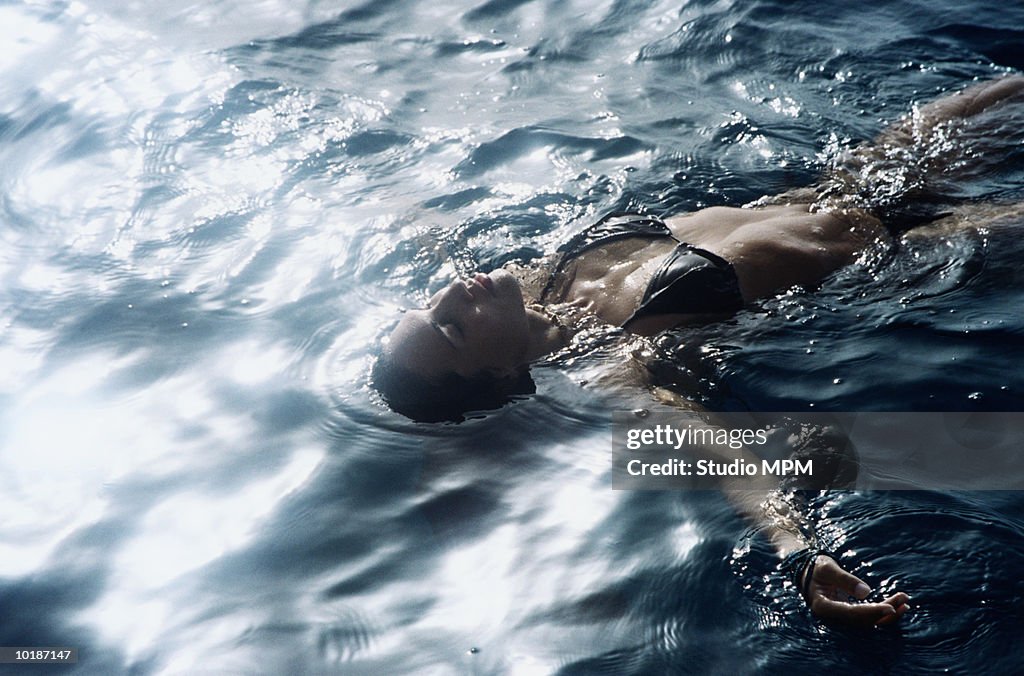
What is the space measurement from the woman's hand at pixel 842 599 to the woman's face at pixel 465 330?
6.42 feet

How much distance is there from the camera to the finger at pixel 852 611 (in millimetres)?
2854

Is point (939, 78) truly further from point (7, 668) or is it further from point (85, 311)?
point (7, 668)

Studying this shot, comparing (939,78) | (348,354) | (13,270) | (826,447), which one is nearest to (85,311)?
(13,270)

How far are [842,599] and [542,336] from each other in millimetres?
2189

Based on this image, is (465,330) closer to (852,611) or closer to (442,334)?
(442,334)

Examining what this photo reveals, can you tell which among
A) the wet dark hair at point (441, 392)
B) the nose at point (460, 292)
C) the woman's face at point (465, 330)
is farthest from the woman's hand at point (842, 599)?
the nose at point (460, 292)

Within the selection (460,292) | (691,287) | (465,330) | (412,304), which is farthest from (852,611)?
(412,304)

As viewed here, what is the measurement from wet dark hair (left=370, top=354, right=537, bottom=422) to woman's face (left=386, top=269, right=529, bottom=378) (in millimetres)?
44

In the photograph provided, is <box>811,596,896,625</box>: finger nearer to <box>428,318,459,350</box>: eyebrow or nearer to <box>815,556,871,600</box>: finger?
<box>815,556,871,600</box>: finger

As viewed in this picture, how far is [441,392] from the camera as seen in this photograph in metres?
4.57

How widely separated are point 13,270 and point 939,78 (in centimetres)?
630

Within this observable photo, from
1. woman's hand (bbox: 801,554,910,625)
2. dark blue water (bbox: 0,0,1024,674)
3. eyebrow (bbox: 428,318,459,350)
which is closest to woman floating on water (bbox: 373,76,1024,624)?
eyebrow (bbox: 428,318,459,350)

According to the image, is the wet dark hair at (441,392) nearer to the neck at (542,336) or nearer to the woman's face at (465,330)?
the woman's face at (465,330)

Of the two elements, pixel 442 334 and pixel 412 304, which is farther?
pixel 412 304
